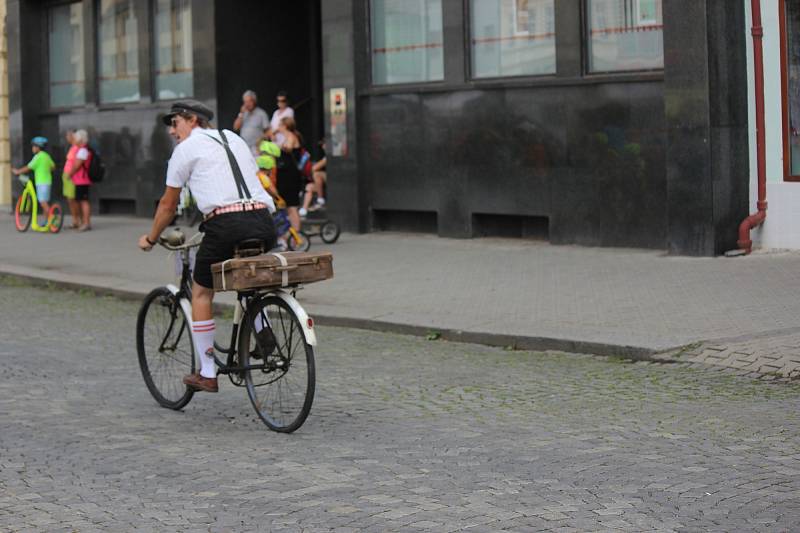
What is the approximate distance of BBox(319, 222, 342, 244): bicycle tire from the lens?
60.7ft

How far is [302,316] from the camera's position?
285 inches

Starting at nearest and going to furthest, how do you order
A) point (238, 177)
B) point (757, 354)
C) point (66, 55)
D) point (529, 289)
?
point (238, 177)
point (757, 354)
point (529, 289)
point (66, 55)

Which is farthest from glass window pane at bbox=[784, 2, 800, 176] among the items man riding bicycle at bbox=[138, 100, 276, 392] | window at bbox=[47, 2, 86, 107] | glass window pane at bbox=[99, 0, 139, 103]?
window at bbox=[47, 2, 86, 107]

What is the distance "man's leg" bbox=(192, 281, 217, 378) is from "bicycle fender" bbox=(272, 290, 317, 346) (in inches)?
24.1

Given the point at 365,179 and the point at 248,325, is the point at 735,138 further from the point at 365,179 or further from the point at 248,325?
the point at 248,325

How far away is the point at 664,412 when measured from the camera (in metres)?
7.82

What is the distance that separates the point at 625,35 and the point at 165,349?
9.26 m

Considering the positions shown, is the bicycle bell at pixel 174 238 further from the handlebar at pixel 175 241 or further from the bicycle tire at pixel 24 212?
the bicycle tire at pixel 24 212

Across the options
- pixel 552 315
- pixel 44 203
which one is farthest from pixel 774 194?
pixel 44 203

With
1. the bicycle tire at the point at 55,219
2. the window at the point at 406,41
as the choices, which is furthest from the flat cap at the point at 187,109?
the bicycle tire at the point at 55,219

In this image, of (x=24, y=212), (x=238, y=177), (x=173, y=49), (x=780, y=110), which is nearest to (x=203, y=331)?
(x=238, y=177)

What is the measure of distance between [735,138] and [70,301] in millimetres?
7086

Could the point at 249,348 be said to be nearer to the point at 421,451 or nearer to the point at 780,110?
the point at 421,451

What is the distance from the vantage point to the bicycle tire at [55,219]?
22766 millimetres
